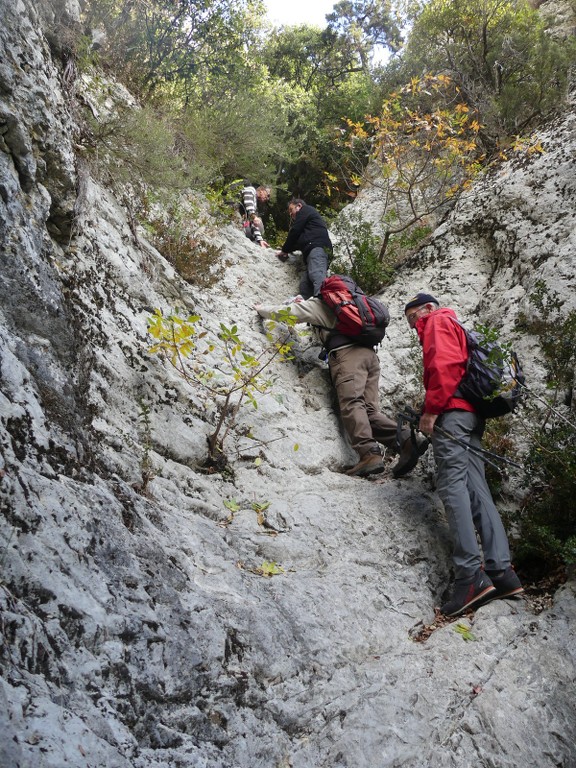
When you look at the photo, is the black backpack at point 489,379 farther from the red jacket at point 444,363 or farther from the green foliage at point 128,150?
the green foliage at point 128,150

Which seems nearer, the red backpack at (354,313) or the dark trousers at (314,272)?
the red backpack at (354,313)

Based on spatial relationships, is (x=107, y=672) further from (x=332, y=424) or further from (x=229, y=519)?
(x=332, y=424)

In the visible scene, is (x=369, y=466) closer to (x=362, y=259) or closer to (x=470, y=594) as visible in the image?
(x=470, y=594)

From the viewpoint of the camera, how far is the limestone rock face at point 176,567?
2.60 m

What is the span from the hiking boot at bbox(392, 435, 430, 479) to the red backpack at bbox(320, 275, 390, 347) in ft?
4.62

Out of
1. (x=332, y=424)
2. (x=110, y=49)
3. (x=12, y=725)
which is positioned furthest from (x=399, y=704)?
(x=110, y=49)

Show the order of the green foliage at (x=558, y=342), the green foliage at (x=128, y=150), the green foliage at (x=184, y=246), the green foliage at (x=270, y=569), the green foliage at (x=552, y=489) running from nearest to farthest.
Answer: the green foliage at (x=270, y=569) < the green foliage at (x=552, y=489) < the green foliage at (x=558, y=342) < the green foliage at (x=128, y=150) < the green foliage at (x=184, y=246)

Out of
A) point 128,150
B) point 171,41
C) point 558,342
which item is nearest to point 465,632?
point 558,342

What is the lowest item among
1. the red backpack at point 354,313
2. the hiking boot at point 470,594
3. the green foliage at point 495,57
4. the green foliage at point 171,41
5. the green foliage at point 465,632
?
the green foliage at point 465,632

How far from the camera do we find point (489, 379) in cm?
491

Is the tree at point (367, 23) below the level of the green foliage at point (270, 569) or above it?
above

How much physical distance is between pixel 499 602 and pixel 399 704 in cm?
139

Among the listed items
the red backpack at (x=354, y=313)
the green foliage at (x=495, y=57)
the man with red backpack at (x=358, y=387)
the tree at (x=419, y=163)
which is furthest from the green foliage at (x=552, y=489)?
the green foliage at (x=495, y=57)

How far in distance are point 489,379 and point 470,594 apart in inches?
70.0
